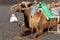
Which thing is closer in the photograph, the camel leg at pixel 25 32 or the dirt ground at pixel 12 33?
the dirt ground at pixel 12 33

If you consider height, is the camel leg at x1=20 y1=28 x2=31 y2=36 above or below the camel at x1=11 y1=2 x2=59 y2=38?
below

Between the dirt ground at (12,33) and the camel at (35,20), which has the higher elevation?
the camel at (35,20)

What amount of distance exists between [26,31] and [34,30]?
13 cm

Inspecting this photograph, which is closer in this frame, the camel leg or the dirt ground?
the dirt ground

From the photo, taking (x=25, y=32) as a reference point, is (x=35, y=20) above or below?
above

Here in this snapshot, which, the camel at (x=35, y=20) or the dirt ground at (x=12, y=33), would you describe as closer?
the dirt ground at (x=12, y=33)

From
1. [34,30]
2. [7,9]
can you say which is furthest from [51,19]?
[7,9]

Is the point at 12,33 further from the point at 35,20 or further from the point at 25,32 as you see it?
the point at 35,20

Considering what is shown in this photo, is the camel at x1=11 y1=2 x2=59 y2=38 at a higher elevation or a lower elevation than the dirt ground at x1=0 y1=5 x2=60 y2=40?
higher

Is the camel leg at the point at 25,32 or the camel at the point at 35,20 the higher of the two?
the camel at the point at 35,20

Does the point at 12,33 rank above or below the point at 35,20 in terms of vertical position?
below

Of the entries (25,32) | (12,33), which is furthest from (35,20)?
(12,33)

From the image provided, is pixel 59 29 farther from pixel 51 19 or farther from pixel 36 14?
pixel 36 14

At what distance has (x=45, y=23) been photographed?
3.37 metres
